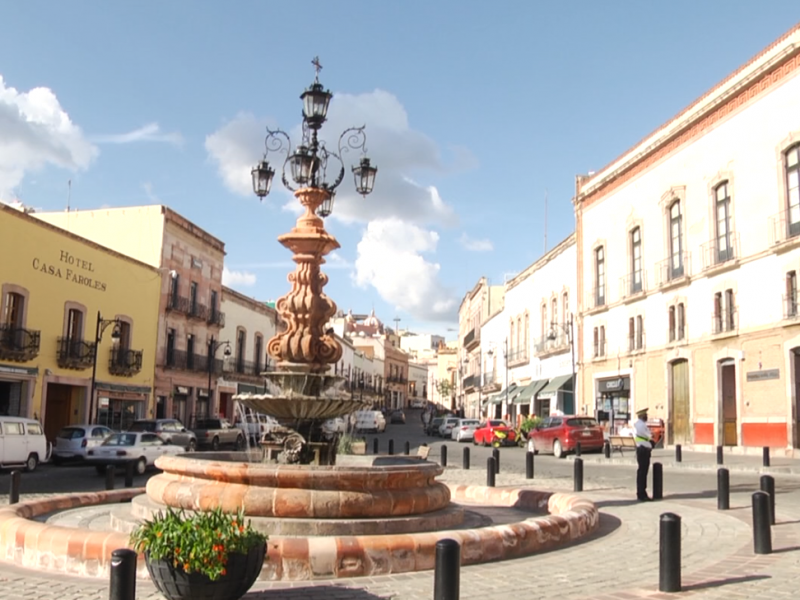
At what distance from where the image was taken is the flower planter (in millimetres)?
5273

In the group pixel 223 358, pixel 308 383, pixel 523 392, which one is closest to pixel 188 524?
pixel 308 383

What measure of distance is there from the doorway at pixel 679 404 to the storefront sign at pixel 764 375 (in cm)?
437

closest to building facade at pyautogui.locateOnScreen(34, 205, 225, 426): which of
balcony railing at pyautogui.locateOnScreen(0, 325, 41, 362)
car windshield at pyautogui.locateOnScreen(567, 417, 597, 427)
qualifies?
balcony railing at pyautogui.locateOnScreen(0, 325, 41, 362)

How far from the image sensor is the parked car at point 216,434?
3127 cm

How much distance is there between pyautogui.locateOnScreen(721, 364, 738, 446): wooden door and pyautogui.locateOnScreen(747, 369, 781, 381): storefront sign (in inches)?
57.3

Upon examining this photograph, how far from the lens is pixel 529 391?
154 ft

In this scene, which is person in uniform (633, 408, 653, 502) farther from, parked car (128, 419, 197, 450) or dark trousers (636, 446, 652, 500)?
parked car (128, 419, 197, 450)

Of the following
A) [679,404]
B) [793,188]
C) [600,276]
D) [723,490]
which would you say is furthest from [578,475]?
[600,276]

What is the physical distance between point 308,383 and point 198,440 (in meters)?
21.7

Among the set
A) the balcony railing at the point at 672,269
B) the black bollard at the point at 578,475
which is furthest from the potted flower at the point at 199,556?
the balcony railing at the point at 672,269

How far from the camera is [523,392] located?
159ft

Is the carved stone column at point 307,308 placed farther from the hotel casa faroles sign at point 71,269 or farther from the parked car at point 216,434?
the parked car at point 216,434

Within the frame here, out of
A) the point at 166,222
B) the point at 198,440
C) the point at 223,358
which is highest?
the point at 166,222

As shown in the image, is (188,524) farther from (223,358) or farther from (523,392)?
(523,392)
